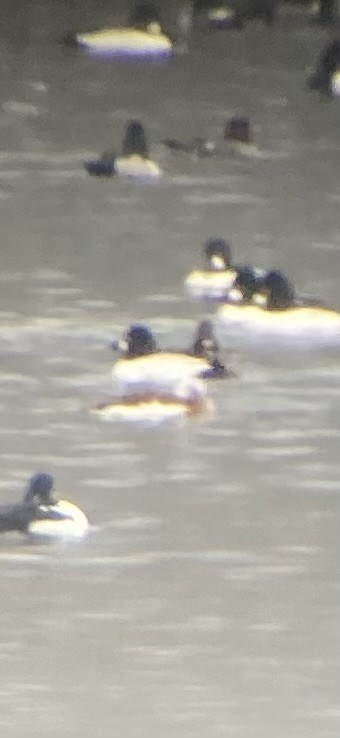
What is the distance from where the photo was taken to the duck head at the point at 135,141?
16.0 ft

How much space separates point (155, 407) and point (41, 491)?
54cm

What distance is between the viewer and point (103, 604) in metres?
2.91

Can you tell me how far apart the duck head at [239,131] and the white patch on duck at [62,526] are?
2.12 metres

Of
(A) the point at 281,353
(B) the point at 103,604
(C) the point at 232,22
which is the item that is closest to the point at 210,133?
(C) the point at 232,22

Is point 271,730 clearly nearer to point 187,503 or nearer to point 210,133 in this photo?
point 187,503

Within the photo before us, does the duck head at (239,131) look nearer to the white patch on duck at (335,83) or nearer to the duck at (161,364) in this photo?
the white patch on duck at (335,83)

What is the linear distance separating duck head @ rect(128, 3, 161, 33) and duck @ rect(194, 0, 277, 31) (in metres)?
0.26

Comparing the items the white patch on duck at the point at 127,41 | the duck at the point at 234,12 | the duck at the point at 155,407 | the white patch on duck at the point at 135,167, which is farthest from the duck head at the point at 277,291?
the duck at the point at 234,12

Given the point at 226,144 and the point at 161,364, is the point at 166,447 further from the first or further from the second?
the point at 226,144

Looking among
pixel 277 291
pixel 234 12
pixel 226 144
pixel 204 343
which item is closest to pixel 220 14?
pixel 234 12

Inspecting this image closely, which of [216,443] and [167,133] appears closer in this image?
[216,443]

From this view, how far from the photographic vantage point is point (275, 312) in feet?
13.1

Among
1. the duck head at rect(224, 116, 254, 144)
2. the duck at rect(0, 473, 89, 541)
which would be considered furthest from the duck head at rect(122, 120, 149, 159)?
the duck at rect(0, 473, 89, 541)

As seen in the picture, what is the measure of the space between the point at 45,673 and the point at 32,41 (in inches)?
139
